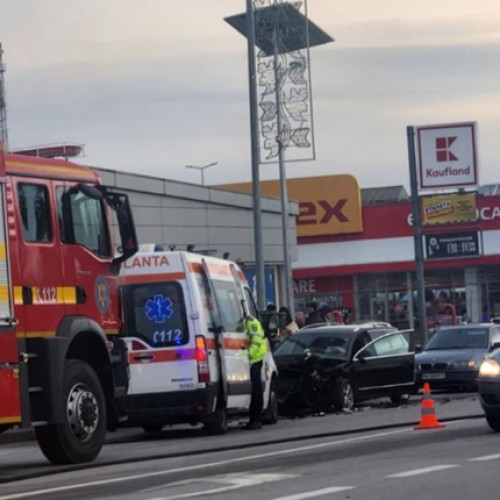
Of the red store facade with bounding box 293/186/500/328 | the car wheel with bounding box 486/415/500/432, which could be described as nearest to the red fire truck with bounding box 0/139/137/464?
the car wheel with bounding box 486/415/500/432

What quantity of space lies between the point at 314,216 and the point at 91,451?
4533cm

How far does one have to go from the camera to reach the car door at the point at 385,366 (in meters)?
23.0

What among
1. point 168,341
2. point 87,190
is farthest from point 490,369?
point 87,190

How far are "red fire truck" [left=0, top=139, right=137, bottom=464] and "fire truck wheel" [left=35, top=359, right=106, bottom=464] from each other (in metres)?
0.01

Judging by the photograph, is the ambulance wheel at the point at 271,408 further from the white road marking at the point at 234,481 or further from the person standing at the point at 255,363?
the white road marking at the point at 234,481

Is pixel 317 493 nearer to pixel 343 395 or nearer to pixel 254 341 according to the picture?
pixel 254 341

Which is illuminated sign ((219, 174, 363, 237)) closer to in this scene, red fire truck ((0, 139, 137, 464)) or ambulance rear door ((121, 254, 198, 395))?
ambulance rear door ((121, 254, 198, 395))

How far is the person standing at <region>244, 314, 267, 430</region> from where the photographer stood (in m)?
18.9

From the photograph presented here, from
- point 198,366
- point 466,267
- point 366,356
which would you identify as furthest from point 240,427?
point 466,267

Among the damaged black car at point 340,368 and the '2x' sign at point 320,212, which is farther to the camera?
the '2x' sign at point 320,212

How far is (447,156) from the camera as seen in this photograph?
4159 cm

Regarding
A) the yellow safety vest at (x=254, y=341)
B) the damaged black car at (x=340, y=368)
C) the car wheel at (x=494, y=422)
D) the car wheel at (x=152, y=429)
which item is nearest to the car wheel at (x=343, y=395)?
the damaged black car at (x=340, y=368)

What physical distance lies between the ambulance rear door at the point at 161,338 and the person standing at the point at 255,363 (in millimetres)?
1749

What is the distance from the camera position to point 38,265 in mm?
13672
